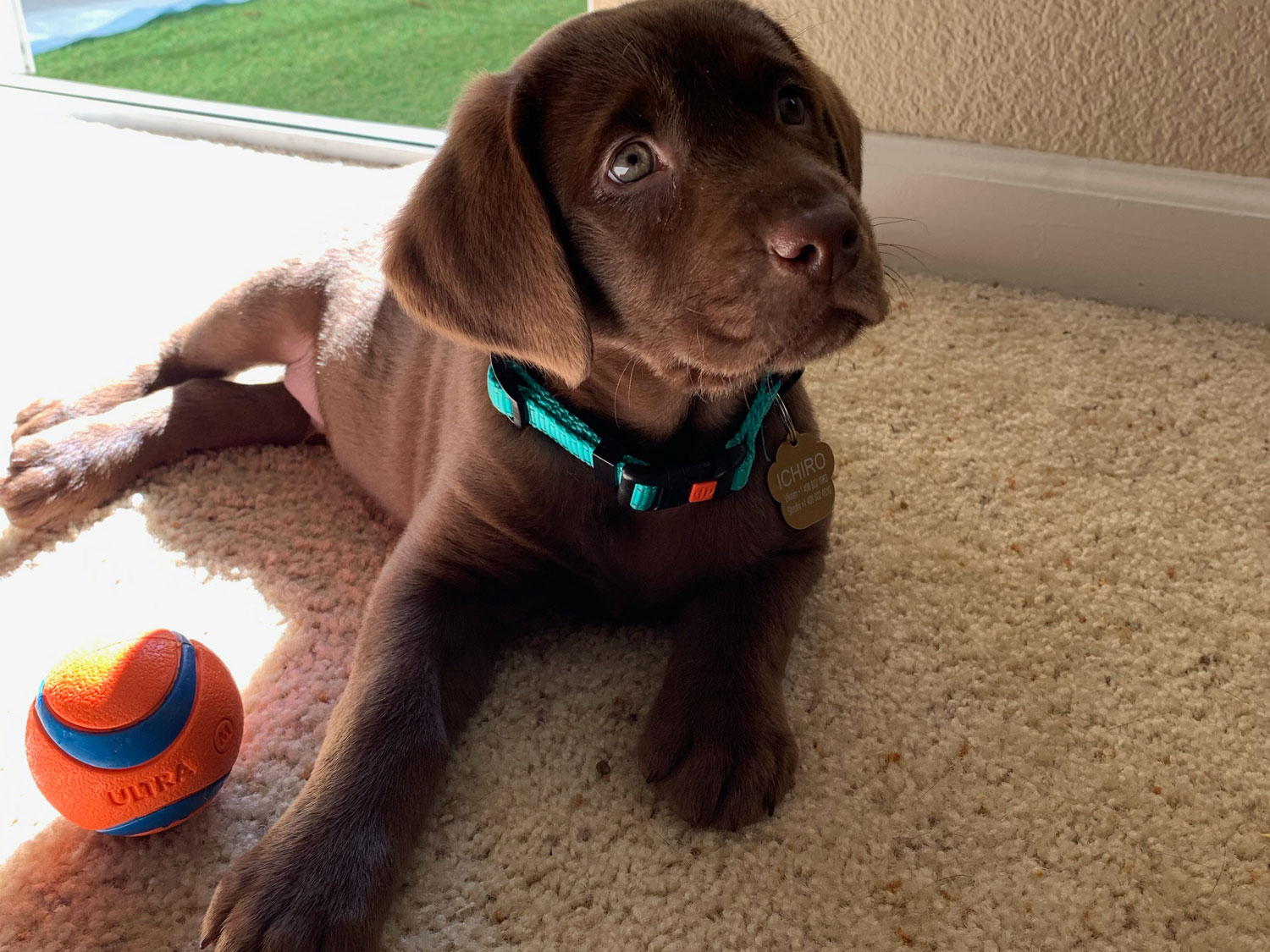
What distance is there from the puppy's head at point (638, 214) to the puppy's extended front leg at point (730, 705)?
0.42 metres

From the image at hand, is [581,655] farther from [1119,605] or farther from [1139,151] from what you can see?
[1139,151]

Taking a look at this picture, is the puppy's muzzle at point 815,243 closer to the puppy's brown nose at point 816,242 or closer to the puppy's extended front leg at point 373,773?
the puppy's brown nose at point 816,242

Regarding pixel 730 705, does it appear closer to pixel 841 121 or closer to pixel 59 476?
pixel 841 121

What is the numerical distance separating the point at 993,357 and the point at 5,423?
8.07ft

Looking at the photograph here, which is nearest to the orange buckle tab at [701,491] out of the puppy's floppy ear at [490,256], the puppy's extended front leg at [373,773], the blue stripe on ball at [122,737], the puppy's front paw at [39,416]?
the puppy's floppy ear at [490,256]

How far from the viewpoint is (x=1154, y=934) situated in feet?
5.08

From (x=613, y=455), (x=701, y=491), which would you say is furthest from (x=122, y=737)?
(x=701, y=491)

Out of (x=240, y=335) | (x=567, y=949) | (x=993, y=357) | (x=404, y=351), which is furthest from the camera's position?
(x=993, y=357)

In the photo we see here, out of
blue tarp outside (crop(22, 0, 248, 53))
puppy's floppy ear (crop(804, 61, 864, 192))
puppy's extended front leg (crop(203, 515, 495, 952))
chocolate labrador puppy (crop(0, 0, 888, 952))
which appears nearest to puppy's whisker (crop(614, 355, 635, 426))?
chocolate labrador puppy (crop(0, 0, 888, 952))

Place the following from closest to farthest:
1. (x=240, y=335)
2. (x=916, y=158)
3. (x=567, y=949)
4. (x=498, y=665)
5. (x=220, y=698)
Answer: (x=567, y=949)
(x=220, y=698)
(x=498, y=665)
(x=240, y=335)
(x=916, y=158)

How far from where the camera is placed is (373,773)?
1.61m

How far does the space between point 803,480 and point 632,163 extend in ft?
2.18

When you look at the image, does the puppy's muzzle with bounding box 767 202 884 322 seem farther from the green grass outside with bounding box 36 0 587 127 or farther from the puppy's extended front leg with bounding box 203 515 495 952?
Result: the green grass outside with bounding box 36 0 587 127

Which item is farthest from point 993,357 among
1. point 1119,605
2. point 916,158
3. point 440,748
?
point 440,748
